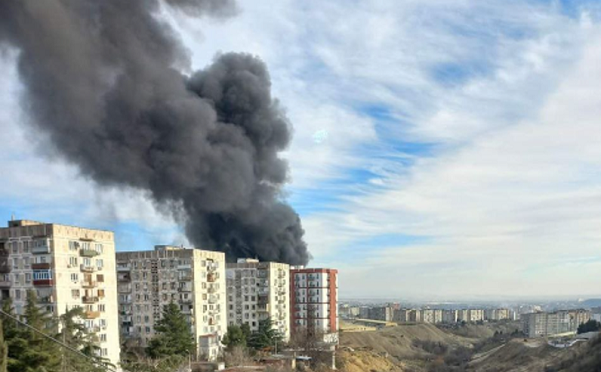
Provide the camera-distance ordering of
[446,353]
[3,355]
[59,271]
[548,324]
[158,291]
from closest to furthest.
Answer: [3,355] < [59,271] < [158,291] < [446,353] < [548,324]

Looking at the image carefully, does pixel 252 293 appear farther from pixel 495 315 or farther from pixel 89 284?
pixel 495 315

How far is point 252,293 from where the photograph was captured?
189 feet

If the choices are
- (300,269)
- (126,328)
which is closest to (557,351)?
(300,269)

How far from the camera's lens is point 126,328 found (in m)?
42.7

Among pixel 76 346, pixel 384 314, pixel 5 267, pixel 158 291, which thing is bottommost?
pixel 384 314

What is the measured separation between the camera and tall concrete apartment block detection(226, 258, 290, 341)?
5744cm

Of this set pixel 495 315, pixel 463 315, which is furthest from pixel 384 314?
pixel 495 315

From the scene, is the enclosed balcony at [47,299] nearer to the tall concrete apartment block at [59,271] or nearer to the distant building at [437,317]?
the tall concrete apartment block at [59,271]

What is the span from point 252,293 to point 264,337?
7.59 meters

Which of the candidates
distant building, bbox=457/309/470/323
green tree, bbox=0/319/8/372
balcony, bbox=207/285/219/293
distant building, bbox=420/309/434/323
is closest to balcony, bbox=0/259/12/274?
green tree, bbox=0/319/8/372

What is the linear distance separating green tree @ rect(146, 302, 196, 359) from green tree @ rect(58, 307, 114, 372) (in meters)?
5.06

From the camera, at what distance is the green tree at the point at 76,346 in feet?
73.2

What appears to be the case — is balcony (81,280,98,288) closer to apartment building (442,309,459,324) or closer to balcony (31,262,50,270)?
balcony (31,262,50,270)

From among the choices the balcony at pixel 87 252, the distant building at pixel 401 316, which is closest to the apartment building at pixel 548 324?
the distant building at pixel 401 316
